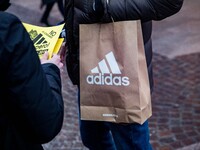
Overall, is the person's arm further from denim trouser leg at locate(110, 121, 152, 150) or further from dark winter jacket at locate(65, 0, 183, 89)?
denim trouser leg at locate(110, 121, 152, 150)

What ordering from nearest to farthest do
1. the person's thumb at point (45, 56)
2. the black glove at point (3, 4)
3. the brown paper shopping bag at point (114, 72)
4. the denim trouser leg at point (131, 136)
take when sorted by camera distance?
1. the black glove at point (3, 4)
2. the person's thumb at point (45, 56)
3. the brown paper shopping bag at point (114, 72)
4. the denim trouser leg at point (131, 136)

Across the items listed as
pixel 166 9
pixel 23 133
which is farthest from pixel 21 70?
pixel 166 9

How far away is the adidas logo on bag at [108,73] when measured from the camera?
7.58 ft

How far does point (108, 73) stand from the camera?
2346 millimetres

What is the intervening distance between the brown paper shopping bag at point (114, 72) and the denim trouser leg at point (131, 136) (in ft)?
0.53

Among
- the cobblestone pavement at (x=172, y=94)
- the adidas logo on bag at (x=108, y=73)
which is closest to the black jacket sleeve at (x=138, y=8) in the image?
the adidas logo on bag at (x=108, y=73)

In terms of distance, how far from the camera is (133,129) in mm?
2547

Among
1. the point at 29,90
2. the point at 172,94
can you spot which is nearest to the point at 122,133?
the point at 29,90

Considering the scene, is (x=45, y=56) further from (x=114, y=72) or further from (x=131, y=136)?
(x=131, y=136)

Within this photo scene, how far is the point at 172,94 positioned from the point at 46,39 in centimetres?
289

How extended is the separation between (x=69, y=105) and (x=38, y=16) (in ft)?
13.5

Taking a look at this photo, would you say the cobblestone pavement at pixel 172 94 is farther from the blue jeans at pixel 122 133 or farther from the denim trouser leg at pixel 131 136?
the denim trouser leg at pixel 131 136

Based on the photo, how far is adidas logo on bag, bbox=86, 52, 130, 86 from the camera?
91.0 inches

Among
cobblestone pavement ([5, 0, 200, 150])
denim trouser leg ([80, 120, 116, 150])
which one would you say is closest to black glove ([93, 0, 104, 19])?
denim trouser leg ([80, 120, 116, 150])
